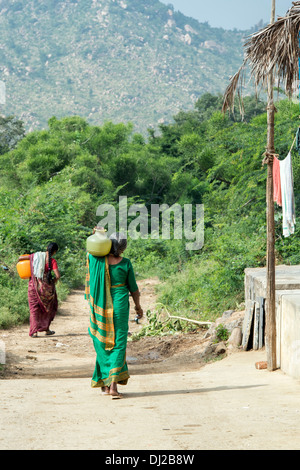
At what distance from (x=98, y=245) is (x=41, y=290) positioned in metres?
5.34

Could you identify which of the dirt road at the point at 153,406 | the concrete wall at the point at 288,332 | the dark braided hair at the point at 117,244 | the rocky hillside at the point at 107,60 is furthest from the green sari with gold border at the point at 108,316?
the rocky hillside at the point at 107,60

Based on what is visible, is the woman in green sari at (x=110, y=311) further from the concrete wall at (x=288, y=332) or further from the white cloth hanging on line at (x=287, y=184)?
the white cloth hanging on line at (x=287, y=184)

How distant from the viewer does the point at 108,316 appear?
5.78 meters

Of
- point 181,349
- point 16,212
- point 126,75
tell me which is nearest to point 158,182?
point 16,212

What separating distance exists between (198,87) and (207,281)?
319 feet

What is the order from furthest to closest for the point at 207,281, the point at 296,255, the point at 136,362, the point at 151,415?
the point at 207,281
the point at 296,255
the point at 136,362
the point at 151,415

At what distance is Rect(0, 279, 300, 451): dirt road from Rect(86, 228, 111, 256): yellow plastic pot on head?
4.54 ft

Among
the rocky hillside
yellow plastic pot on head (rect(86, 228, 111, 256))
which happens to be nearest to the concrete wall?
yellow plastic pot on head (rect(86, 228, 111, 256))

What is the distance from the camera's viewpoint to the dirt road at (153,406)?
12.9 feet

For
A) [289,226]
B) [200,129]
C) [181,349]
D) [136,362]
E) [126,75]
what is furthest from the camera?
[126,75]

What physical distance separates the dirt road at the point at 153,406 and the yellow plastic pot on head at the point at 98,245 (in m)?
1.38

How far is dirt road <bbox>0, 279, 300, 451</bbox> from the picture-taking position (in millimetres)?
3926
